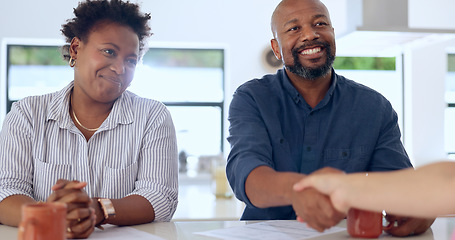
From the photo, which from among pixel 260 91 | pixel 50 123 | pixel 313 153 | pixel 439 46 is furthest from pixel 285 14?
pixel 439 46

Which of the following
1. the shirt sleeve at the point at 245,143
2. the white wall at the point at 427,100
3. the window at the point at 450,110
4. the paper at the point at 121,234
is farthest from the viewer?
the window at the point at 450,110

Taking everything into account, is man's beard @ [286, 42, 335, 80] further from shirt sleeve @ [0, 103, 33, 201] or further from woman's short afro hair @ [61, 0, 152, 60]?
shirt sleeve @ [0, 103, 33, 201]

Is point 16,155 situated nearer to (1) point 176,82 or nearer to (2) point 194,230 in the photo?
(2) point 194,230

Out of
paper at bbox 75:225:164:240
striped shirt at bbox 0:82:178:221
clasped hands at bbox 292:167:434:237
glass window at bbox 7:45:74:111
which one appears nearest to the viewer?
clasped hands at bbox 292:167:434:237

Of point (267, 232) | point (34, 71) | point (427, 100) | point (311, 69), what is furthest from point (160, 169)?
point (427, 100)

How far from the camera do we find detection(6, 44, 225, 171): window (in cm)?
496

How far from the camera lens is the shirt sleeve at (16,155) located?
5.22ft

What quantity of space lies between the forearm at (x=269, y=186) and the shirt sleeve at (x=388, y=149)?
0.50 meters

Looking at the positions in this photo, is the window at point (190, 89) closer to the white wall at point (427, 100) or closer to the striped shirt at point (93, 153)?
the white wall at point (427, 100)

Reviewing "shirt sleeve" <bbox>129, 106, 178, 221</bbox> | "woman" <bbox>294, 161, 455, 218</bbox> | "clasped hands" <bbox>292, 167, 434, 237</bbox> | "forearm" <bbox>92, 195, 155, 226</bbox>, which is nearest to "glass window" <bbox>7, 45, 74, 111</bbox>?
"shirt sleeve" <bbox>129, 106, 178, 221</bbox>

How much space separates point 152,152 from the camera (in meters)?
1.71

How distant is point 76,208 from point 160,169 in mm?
456

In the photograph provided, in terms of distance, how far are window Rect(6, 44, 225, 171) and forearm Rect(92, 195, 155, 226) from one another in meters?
3.31

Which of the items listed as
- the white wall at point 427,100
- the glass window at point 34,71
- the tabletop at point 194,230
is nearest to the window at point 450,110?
the white wall at point 427,100
